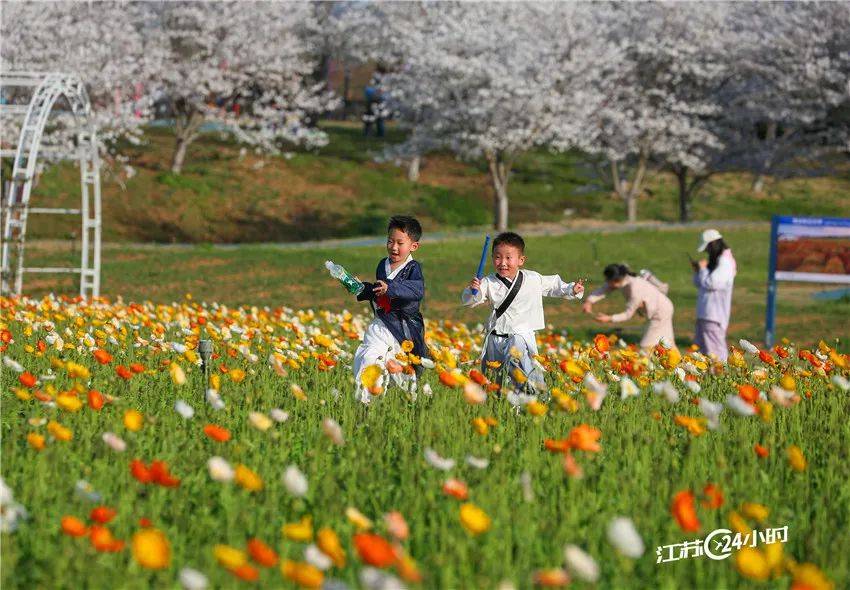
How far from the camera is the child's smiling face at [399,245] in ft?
23.6

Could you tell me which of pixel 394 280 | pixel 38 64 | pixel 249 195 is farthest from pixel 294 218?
pixel 394 280

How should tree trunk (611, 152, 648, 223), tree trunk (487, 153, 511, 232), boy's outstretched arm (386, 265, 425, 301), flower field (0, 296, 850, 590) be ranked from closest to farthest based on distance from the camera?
1. flower field (0, 296, 850, 590)
2. boy's outstretched arm (386, 265, 425, 301)
3. tree trunk (487, 153, 511, 232)
4. tree trunk (611, 152, 648, 223)

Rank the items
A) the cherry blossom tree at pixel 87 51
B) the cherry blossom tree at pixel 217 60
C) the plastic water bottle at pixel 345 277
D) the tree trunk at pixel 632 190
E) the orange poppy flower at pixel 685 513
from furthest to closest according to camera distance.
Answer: the cherry blossom tree at pixel 217 60 < the tree trunk at pixel 632 190 < the cherry blossom tree at pixel 87 51 < the plastic water bottle at pixel 345 277 < the orange poppy flower at pixel 685 513

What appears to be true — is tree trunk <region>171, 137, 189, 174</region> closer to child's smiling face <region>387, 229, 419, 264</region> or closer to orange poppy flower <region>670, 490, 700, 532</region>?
child's smiling face <region>387, 229, 419, 264</region>

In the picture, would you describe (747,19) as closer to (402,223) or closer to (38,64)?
(38,64)

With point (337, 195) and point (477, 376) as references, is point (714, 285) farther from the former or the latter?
point (337, 195)

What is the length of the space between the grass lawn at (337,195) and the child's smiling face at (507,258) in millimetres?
29847

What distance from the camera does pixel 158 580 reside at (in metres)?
3.52

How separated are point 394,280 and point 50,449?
125 inches

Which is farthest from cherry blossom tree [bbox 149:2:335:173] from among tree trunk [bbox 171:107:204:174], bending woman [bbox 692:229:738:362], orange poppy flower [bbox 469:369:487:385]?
orange poppy flower [bbox 469:369:487:385]

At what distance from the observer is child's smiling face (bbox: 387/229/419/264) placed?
7199mm

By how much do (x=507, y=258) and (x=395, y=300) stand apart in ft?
2.44

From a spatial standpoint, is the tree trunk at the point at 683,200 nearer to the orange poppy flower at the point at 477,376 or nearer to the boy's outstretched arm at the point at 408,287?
the boy's outstretched arm at the point at 408,287

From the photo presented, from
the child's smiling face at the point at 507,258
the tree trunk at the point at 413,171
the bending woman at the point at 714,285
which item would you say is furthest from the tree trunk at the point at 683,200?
the child's smiling face at the point at 507,258
